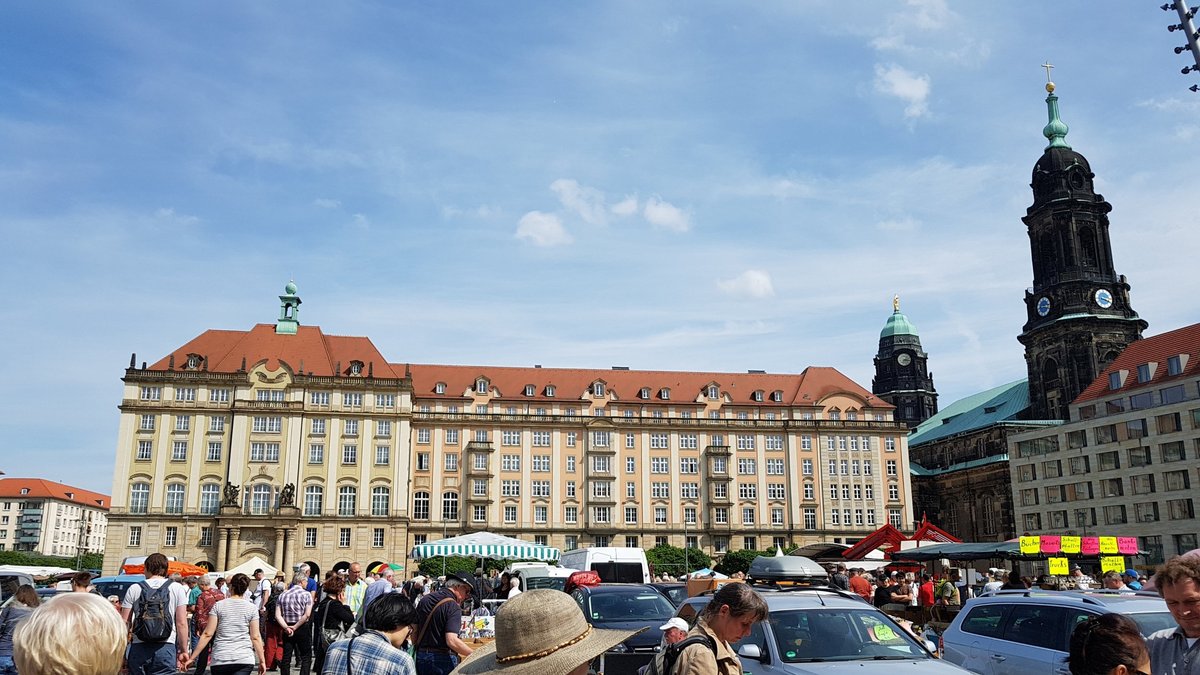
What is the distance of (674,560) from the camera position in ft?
243

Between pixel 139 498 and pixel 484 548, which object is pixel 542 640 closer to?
pixel 484 548

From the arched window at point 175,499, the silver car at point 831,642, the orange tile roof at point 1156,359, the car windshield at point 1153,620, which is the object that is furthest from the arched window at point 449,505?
the car windshield at point 1153,620

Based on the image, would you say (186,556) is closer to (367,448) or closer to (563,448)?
(367,448)

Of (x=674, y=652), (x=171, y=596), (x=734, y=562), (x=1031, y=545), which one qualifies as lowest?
(x=734, y=562)

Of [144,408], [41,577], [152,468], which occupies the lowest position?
[41,577]

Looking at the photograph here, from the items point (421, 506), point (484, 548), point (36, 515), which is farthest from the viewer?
point (36, 515)

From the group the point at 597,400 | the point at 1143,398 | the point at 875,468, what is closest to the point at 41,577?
the point at 597,400

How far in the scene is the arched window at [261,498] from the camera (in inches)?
2960

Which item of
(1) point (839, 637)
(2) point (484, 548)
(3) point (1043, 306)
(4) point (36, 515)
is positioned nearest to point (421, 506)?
(2) point (484, 548)

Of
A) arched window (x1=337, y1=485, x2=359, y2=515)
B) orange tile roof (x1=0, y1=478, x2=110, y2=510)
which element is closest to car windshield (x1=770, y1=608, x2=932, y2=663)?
arched window (x1=337, y1=485, x2=359, y2=515)

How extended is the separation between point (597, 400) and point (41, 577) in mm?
50831

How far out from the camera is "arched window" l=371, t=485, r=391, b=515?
76.8 meters

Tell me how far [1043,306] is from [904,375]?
37.3m

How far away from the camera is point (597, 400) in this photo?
86562mm
